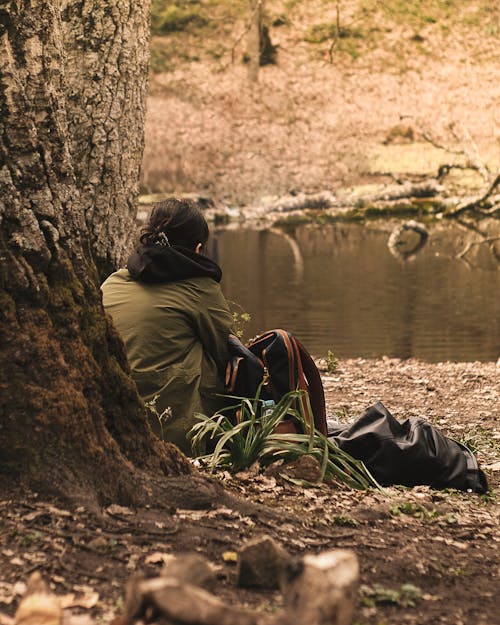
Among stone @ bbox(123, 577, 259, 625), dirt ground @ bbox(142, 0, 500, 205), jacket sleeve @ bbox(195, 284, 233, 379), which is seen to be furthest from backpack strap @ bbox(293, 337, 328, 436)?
dirt ground @ bbox(142, 0, 500, 205)

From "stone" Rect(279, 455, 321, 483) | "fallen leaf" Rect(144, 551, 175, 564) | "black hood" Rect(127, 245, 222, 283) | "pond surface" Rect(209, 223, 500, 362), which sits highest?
"black hood" Rect(127, 245, 222, 283)

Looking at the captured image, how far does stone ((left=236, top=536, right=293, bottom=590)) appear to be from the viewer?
2.62 meters

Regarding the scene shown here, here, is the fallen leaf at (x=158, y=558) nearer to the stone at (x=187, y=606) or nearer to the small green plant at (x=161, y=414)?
the stone at (x=187, y=606)

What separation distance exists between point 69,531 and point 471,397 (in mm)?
5521

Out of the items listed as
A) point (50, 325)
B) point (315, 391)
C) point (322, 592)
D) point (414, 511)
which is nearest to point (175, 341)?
point (315, 391)

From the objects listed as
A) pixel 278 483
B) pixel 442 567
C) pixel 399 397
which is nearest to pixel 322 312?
pixel 399 397

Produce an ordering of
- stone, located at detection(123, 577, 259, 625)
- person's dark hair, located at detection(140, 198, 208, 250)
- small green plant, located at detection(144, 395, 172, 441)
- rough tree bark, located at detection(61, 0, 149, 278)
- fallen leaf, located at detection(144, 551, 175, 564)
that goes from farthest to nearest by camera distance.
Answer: rough tree bark, located at detection(61, 0, 149, 278)
person's dark hair, located at detection(140, 198, 208, 250)
small green plant, located at detection(144, 395, 172, 441)
fallen leaf, located at detection(144, 551, 175, 564)
stone, located at detection(123, 577, 259, 625)

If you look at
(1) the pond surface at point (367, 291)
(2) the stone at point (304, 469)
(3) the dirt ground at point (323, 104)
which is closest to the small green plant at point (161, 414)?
(2) the stone at point (304, 469)

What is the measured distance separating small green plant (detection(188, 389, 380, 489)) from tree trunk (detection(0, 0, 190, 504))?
2.46 feet

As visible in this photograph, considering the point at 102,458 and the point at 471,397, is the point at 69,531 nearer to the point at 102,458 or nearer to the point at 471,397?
the point at 102,458

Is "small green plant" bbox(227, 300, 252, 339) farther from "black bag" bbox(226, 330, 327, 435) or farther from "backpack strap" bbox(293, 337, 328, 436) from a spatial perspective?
"backpack strap" bbox(293, 337, 328, 436)

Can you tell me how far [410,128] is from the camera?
2758 centimetres

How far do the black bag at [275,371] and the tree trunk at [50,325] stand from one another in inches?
54.2

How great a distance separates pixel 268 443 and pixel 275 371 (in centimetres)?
71
